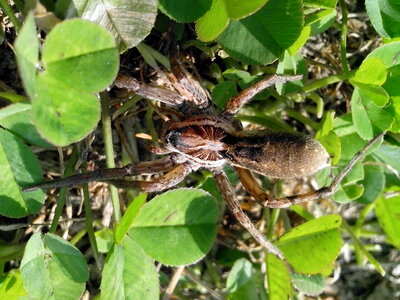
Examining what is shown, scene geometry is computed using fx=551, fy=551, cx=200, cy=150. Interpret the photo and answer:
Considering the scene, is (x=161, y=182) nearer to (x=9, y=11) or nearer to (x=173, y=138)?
(x=173, y=138)

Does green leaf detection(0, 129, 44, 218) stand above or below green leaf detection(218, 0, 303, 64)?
below

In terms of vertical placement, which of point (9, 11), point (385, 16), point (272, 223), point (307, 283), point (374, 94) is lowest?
point (307, 283)

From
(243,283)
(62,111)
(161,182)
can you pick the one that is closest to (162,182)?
(161,182)

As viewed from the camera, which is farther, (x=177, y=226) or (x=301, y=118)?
(x=301, y=118)

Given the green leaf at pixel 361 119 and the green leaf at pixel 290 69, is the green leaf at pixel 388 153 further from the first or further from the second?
the green leaf at pixel 290 69

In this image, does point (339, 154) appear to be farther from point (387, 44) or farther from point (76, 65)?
point (76, 65)

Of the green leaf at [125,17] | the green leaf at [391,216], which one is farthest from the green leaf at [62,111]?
the green leaf at [391,216]

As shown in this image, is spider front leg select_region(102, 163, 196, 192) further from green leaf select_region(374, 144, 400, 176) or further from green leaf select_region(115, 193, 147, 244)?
green leaf select_region(374, 144, 400, 176)

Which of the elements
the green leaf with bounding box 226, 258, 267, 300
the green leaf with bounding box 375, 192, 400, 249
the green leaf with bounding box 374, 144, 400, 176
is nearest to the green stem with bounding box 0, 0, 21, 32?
the green leaf with bounding box 226, 258, 267, 300
